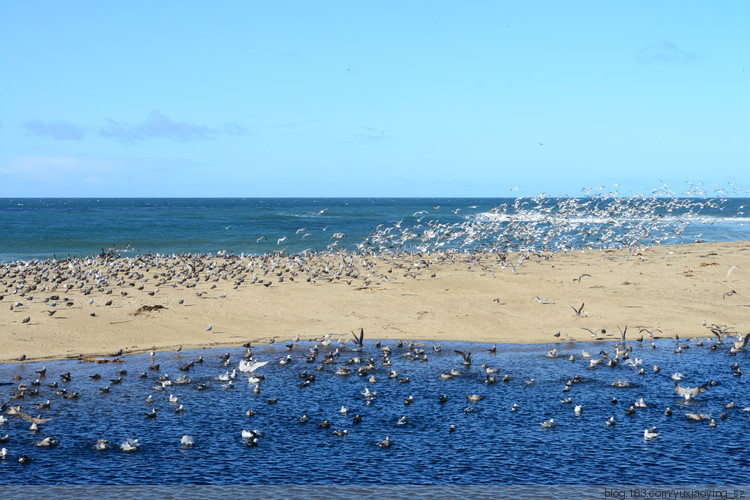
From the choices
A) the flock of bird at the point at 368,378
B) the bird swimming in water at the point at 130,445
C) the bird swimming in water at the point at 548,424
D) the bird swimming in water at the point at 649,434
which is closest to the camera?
the bird swimming in water at the point at 130,445

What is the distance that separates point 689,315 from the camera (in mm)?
25812

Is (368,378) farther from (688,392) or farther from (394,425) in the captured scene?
(688,392)

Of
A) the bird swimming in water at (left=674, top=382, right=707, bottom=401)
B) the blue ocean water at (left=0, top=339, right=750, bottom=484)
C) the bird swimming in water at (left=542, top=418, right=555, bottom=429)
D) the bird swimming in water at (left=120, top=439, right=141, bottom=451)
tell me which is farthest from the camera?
the bird swimming in water at (left=674, top=382, right=707, bottom=401)

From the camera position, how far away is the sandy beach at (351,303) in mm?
23141

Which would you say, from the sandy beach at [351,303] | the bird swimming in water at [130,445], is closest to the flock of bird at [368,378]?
the bird swimming in water at [130,445]

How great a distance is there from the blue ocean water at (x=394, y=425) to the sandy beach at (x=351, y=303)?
3.24 m

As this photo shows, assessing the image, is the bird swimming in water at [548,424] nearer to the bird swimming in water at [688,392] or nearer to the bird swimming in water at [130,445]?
the bird swimming in water at [688,392]

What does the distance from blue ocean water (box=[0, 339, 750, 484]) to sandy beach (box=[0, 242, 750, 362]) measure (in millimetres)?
3244

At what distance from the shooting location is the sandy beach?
2314 centimetres

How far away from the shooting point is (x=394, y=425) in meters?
14.1

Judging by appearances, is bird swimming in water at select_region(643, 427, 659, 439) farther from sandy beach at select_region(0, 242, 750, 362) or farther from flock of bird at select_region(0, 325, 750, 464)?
sandy beach at select_region(0, 242, 750, 362)

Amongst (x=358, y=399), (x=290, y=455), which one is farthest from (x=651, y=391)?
(x=290, y=455)

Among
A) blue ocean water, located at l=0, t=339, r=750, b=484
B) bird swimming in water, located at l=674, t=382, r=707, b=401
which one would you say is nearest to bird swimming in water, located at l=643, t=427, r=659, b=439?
blue ocean water, located at l=0, t=339, r=750, b=484

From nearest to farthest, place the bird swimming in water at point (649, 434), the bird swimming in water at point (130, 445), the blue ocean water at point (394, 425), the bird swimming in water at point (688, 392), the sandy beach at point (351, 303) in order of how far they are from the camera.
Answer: the blue ocean water at point (394, 425) < the bird swimming in water at point (130, 445) < the bird swimming in water at point (649, 434) < the bird swimming in water at point (688, 392) < the sandy beach at point (351, 303)
